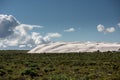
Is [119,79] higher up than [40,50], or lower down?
lower down

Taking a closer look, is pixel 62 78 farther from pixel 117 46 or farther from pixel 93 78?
pixel 117 46

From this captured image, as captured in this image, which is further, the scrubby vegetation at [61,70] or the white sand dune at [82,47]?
the white sand dune at [82,47]

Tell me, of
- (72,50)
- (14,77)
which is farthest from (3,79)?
(72,50)

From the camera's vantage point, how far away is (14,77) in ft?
73.0

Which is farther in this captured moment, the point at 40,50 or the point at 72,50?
the point at 40,50

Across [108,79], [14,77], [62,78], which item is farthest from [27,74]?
[108,79]

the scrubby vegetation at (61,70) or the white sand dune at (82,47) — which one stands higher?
the white sand dune at (82,47)

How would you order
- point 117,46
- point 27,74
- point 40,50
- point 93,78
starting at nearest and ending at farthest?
point 93,78 < point 27,74 < point 117,46 < point 40,50

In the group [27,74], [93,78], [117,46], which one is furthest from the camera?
[117,46]

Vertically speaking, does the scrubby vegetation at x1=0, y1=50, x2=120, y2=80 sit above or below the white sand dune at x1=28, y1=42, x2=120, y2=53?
below

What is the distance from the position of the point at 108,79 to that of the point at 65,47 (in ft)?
179

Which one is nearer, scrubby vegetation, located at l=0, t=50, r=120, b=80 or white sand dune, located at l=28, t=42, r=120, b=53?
scrubby vegetation, located at l=0, t=50, r=120, b=80

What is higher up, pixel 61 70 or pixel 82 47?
pixel 82 47

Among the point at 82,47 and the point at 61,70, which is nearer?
the point at 61,70
